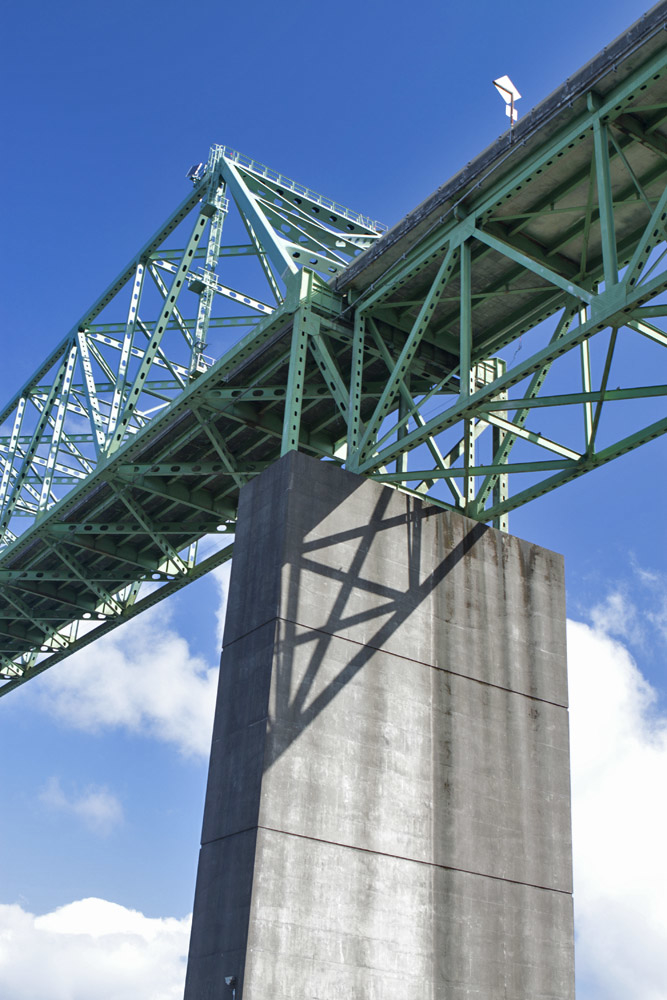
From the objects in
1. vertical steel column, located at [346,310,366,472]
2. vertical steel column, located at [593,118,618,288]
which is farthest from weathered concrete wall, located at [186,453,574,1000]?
vertical steel column, located at [593,118,618,288]

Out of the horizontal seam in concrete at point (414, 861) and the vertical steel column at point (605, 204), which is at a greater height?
the vertical steel column at point (605, 204)

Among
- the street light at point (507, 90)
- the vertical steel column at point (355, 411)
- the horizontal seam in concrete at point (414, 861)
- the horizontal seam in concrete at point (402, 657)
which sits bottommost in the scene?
the horizontal seam in concrete at point (414, 861)

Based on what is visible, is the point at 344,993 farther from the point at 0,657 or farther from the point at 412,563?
the point at 0,657

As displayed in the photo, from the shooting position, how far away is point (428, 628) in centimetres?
2233

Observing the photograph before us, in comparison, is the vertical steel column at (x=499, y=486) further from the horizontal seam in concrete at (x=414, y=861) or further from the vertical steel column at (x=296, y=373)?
the horizontal seam in concrete at (x=414, y=861)

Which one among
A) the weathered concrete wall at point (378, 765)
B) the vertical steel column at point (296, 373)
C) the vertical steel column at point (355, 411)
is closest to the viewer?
the weathered concrete wall at point (378, 765)

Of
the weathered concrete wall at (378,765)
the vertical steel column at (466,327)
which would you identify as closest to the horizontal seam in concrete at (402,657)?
the weathered concrete wall at (378,765)

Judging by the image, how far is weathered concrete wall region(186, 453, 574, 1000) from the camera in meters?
18.7

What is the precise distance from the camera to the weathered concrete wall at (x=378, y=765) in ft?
61.4

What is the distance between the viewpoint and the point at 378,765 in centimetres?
2042

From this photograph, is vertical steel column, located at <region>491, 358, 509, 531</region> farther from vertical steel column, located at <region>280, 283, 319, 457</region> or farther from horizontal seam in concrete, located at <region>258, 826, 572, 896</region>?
horizontal seam in concrete, located at <region>258, 826, 572, 896</region>

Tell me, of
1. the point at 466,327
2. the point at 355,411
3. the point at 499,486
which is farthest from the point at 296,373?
the point at 499,486

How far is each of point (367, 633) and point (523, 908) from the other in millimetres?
5502

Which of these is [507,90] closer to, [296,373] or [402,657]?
[296,373]
